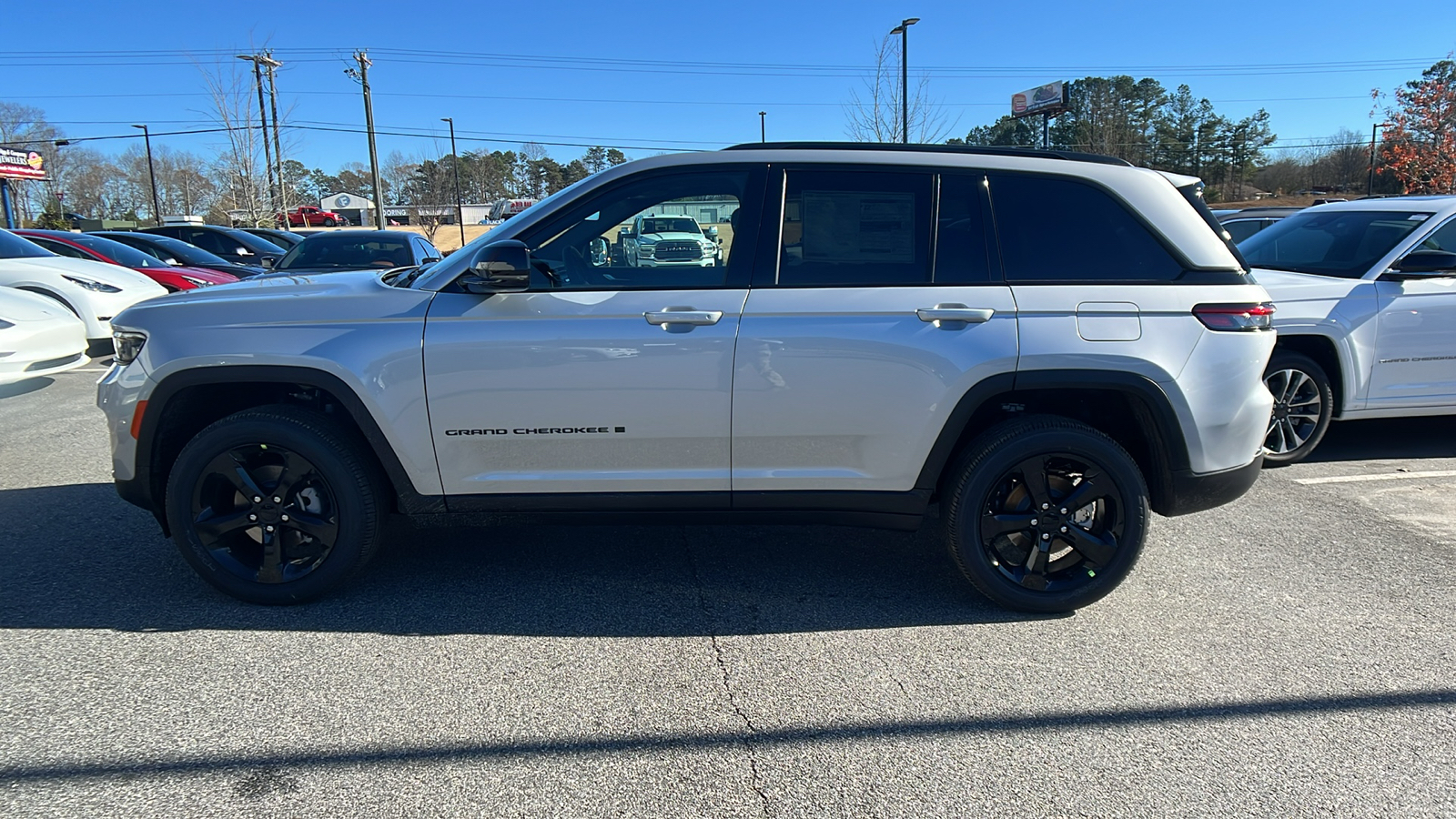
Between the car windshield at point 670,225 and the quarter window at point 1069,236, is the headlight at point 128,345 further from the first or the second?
the quarter window at point 1069,236

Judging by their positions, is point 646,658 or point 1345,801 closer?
point 1345,801

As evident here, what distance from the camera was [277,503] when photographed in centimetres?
368

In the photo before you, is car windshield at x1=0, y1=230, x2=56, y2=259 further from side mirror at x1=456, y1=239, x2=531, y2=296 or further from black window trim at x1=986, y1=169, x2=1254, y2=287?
black window trim at x1=986, y1=169, x2=1254, y2=287

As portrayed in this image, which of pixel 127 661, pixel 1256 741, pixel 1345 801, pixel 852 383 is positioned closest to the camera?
pixel 1345 801

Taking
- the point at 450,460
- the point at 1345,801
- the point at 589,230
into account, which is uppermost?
the point at 589,230

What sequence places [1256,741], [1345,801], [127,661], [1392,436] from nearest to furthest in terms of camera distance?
1. [1345,801]
2. [1256,741]
3. [127,661]
4. [1392,436]

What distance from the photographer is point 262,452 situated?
3730 mm

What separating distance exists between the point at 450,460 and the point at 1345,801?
10.5 ft

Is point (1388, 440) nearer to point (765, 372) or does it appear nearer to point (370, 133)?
point (765, 372)

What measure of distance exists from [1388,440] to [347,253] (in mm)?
10575

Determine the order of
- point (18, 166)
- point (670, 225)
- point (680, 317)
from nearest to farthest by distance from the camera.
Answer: point (680, 317) → point (670, 225) → point (18, 166)

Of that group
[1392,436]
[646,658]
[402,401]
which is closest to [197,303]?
[402,401]

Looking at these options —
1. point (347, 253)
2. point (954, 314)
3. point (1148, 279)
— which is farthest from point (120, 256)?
point (1148, 279)

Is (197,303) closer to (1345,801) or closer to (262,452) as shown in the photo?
(262,452)
